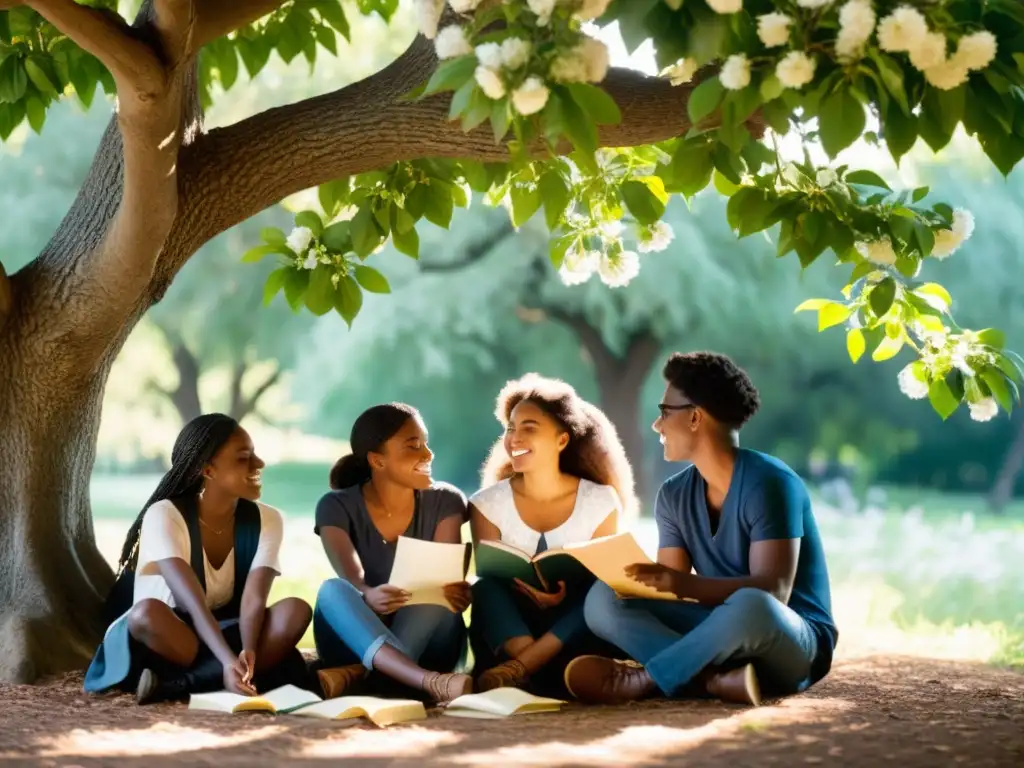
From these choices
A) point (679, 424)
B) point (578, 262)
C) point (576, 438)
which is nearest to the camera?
point (679, 424)

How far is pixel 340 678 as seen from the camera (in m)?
4.88

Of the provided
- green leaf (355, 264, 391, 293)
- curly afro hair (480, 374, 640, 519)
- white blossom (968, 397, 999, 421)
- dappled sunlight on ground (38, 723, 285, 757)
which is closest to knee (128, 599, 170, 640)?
dappled sunlight on ground (38, 723, 285, 757)

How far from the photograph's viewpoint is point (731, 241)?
59.7 ft

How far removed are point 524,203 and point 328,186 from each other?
119 cm

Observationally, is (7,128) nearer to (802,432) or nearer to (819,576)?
(819,576)

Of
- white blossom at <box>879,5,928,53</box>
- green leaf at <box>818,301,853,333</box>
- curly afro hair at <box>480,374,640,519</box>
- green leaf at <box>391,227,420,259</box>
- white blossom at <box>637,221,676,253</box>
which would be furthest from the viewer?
white blossom at <box>637,221,676,253</box>

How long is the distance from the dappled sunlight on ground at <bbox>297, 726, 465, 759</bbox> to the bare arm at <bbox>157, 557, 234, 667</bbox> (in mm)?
821

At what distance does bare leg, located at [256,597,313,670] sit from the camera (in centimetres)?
502

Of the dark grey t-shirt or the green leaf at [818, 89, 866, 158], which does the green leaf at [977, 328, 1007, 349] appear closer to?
the dark grey t-shirt

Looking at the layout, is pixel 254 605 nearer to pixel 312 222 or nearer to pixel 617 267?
pixel 312 222

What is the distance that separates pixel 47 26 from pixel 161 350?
62.4 ft

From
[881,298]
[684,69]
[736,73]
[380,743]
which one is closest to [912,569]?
[881,298]

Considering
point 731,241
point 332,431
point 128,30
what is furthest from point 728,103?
point 332,431

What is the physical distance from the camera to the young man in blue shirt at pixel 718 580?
4.65m
